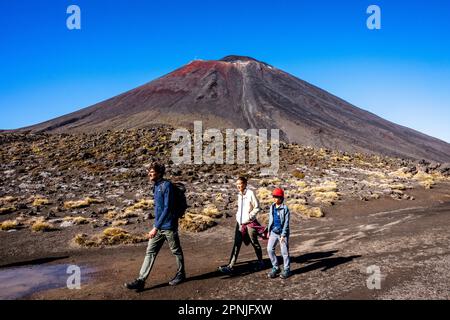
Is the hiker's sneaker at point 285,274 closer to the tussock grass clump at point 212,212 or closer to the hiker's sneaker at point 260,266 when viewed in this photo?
the hiker's sneaker at point 260,266

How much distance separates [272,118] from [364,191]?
5613 cm

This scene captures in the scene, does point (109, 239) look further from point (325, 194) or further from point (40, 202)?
point (325, 194)

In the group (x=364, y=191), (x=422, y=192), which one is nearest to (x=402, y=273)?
(x=364, y=191)

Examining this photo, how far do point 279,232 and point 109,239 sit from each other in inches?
290

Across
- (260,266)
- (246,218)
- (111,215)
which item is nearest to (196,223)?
(111,215)

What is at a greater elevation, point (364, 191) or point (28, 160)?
point (28, 160)

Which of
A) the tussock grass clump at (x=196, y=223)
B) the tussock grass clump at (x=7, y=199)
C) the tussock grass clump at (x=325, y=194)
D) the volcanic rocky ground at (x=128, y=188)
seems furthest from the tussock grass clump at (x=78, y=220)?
the tussock grass clump at (x=325, y=194)

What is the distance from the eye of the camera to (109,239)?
12844mm

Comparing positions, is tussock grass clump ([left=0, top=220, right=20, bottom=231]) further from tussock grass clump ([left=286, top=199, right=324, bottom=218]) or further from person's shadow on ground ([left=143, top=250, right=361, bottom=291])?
tussock grass clump ([left=286, top=199, right=324, bottom=218])

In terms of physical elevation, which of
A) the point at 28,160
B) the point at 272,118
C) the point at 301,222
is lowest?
the point at 301,222

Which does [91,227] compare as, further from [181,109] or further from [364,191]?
[181,109]

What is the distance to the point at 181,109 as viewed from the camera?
81.8 m

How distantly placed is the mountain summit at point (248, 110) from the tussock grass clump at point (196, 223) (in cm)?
5322

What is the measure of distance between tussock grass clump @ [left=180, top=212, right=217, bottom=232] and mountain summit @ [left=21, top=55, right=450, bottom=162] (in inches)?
2095
